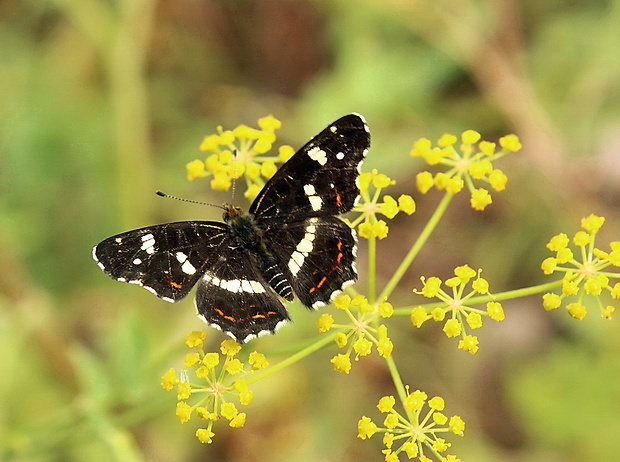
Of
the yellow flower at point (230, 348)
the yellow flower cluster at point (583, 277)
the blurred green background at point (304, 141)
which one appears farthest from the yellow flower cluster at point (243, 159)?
the blurred green background at point (304, 141)

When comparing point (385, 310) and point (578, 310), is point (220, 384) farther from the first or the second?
point (578, 310)

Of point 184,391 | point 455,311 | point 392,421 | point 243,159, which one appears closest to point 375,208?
point 455,311

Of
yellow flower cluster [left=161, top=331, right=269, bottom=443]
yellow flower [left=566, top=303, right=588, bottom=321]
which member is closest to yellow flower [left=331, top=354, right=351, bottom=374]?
yellow flower cluster [left=161, top=331, right=269, bottom=443]

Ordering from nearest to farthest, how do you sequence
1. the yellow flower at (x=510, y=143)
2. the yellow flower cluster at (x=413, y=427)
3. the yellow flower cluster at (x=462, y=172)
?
the yellow flower cluster at (x=413, y=427) → the yellow flower cluster at (x=462, y=172) → the yellow flower at (x=510, y=143)

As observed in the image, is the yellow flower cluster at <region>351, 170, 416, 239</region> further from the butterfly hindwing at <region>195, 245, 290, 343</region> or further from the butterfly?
the butterfly hindwing at <region>195, 245, 290, 343</region>

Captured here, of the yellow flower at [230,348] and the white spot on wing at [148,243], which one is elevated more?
the white spot on wing at [148,243]

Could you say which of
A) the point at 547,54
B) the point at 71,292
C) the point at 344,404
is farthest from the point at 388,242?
A: the point at 71,292

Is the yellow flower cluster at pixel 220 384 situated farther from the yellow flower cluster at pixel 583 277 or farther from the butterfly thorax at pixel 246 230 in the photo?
the yellow flower cluster at pixel 583 277
